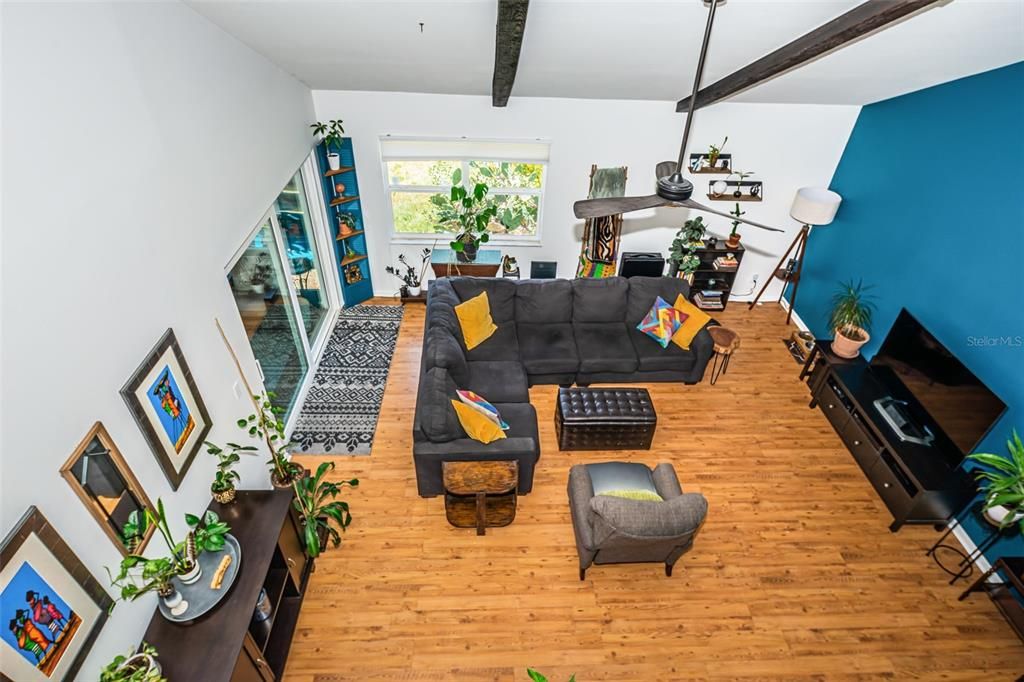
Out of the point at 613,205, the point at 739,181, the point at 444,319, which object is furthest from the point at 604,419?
the point at 739,181

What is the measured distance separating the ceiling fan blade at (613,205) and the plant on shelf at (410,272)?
12.9ft

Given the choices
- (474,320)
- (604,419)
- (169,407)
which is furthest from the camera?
(474,320)

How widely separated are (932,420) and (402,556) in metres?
4.45

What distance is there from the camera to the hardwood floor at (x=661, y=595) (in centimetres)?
328

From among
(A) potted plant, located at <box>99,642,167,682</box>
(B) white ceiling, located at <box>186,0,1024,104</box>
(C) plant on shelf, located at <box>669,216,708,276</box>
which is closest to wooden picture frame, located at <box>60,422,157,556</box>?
(A) potted plant, located at <box>99,642,167,682</box>

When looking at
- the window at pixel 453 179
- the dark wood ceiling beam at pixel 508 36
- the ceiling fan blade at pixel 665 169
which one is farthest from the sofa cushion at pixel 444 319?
the ceiling fan blade at pixel 665 169

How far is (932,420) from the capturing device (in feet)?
13.4

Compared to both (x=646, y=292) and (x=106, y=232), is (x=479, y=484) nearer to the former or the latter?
(x=106, y=232)

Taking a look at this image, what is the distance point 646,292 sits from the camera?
557cm

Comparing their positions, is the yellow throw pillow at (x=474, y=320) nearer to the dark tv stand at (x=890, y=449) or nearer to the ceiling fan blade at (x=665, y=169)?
the ceiling fan blade at (x=665, y=169)

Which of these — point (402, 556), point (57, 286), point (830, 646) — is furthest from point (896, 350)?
point (57, 286)

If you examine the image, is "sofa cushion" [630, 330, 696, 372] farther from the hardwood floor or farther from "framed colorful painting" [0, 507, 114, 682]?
"framed colorful painting" [0, 507, 114, 682]

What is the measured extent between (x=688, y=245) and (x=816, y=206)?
1.40 meters

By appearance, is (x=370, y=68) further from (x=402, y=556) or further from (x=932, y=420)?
(x=932, y=420)
